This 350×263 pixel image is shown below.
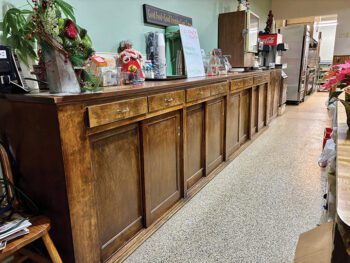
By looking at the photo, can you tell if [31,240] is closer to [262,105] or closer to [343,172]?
[343,172]

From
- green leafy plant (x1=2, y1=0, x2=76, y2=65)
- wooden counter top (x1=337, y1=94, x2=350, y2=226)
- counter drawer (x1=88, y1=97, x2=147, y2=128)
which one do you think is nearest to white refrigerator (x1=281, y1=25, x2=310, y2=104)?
wooden counter top (x1=337, y1=94, x2=350, y2=226)

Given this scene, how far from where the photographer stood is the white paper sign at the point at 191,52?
2.44 meters

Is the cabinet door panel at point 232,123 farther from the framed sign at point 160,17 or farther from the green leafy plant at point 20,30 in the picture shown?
the green leafy plant at point 20,30

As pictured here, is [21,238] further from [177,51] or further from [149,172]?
[177,51]

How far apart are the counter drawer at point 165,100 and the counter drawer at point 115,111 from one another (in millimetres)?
70

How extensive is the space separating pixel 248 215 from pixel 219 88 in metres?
1.15

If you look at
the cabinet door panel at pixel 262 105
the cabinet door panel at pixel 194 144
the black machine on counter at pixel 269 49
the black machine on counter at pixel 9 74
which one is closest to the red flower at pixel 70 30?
the black machine on counter at pixel 9 74

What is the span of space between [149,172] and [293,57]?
242 inches

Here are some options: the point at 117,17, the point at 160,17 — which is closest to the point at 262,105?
the point at 160,17

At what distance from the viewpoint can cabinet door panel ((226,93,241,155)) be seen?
282cm

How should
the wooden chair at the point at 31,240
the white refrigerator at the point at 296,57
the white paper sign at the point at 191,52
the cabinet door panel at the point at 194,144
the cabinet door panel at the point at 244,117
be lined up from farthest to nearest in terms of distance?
the white refrigerator at the point at 296,57 → the cabinet door panel at the point at 244,117 → the white paper sign at the point at 191,52 → the cabinet door panel at the point at 194,144 → the wooden chair at the point at 31,240

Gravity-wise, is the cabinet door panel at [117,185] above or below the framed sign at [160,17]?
below

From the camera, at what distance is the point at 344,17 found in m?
6.12

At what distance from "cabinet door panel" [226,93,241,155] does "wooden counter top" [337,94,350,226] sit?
1486 millimetres
